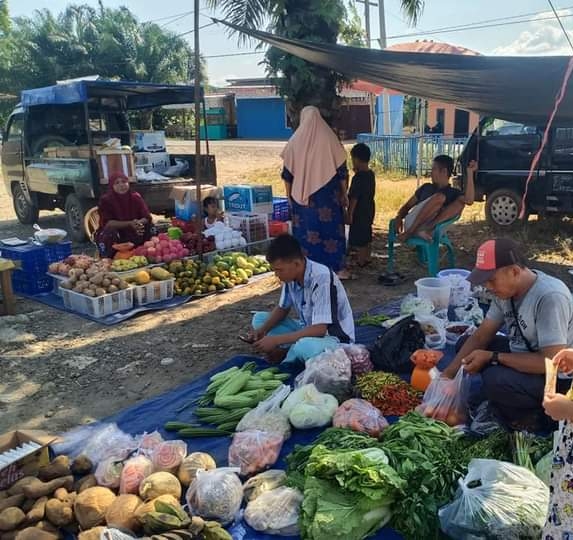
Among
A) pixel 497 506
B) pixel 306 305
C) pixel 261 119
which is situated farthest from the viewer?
pixel 261 119

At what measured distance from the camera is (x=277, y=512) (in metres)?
2.51

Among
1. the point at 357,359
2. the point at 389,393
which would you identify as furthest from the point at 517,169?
the point at 389,393

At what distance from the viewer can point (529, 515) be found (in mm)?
2137

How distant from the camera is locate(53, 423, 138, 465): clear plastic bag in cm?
304

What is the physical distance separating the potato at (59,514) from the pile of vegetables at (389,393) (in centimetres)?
178

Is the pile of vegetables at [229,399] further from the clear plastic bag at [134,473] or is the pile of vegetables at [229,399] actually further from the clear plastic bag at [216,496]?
the clear plastic bag at [216,496]

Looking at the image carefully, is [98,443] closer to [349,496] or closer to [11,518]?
[11,518]

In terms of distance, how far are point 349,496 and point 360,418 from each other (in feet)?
2.24

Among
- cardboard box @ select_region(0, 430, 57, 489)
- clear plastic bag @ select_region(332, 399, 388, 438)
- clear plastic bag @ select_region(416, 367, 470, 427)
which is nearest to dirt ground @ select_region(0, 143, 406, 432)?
cardboard box @ select_region(0, 430, 57, 489)

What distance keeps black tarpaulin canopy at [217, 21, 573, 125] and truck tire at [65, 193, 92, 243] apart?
437cm

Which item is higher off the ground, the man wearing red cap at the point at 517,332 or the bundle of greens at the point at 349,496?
the man wearing red cap at the point at 517,332

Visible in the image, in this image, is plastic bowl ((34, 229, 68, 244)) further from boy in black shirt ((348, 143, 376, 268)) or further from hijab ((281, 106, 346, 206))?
boy in black shirt ((348, 143, 376, 268))

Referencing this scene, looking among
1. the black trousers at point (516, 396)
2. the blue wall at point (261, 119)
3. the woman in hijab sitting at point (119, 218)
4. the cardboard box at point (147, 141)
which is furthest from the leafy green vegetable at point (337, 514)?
the blue wall at point (261, 119)

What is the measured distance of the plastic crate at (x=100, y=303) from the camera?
5.84 metres
